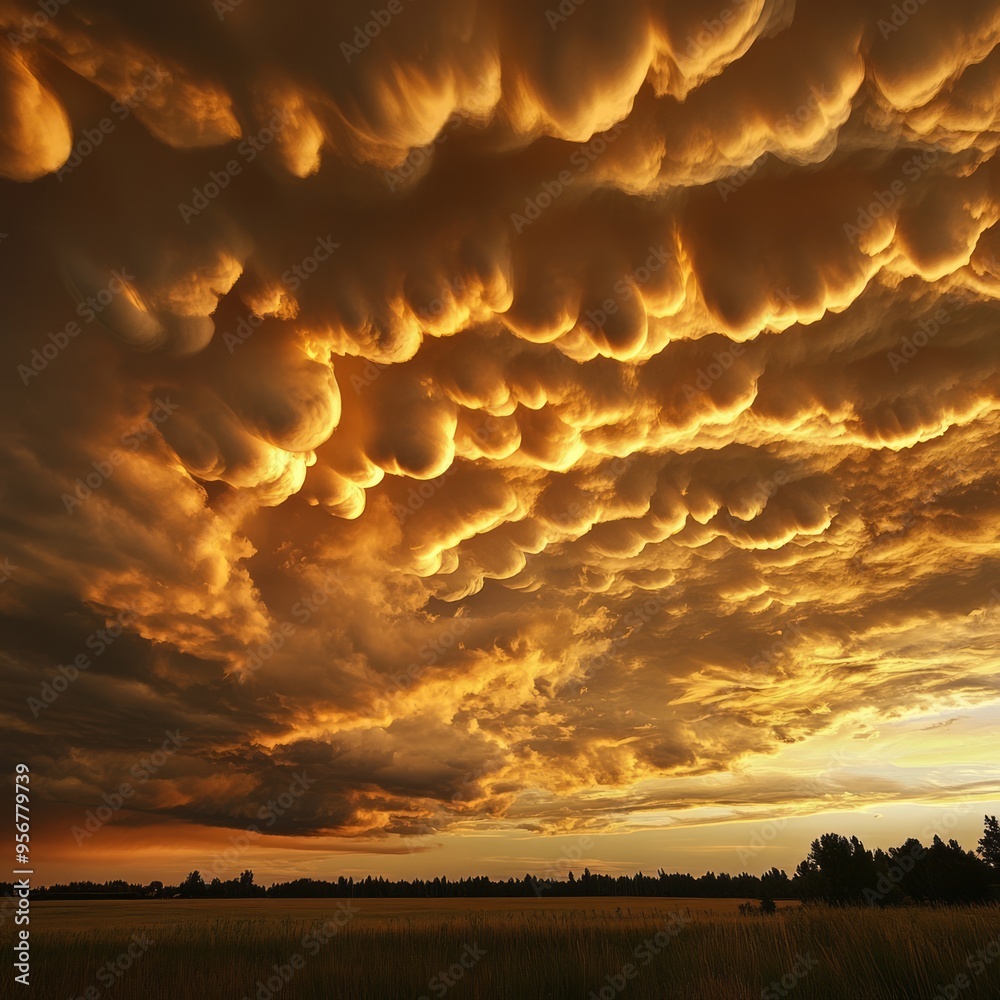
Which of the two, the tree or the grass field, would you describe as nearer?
the grass field

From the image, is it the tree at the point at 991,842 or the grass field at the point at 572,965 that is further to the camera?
the tree at the point at 991,842

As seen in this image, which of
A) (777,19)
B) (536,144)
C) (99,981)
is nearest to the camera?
(777,19)

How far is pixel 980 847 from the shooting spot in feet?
435

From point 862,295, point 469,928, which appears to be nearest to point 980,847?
point 469,928

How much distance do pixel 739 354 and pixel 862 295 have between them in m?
3.32

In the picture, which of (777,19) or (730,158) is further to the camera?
(730,158)

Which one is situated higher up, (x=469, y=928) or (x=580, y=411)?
(x=580, y=411)

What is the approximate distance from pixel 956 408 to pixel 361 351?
1649 cm

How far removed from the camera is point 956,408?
1847 cm

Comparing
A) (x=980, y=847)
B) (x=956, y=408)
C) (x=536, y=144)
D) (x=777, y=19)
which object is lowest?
(x=980, y=847)

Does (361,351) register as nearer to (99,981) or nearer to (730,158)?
(730,158)

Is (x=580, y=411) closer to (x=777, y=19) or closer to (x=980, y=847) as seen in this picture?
(x=777, y=19)

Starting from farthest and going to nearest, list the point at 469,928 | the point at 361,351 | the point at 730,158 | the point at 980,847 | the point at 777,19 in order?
the point at 980,847 → the point at 469,928 → the point at 361,351 → the point at 730,158 → the point at 777,19

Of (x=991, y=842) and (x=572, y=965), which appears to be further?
(x=991, y=842)
